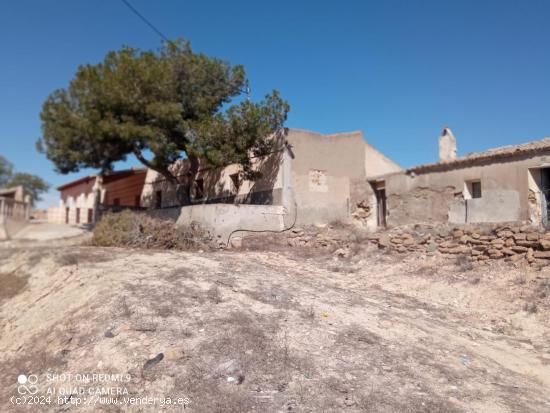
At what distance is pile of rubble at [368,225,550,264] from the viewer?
798 centimetres

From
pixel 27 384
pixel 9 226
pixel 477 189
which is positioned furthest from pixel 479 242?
pixel 9 226

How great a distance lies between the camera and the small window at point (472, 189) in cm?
1121

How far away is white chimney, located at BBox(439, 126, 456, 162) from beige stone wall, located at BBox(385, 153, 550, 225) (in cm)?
311

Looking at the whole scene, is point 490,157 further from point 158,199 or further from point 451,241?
point 158,199

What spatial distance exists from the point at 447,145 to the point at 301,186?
234 inches

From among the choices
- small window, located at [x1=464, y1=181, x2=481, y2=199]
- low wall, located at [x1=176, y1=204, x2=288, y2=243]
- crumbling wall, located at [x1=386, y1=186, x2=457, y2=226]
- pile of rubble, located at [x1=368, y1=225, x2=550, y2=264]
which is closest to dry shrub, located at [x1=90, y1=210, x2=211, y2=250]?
low wall, located at [x1=176, y1=204, x2=288, y2=243]

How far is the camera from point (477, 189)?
11242 mm

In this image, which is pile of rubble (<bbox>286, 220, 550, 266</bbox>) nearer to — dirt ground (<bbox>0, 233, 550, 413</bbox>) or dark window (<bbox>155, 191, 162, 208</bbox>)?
dirt ground (<bbox>0, 233, 550, 413</bbox>)

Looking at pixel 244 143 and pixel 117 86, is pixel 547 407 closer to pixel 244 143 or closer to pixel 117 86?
pixel 244 143

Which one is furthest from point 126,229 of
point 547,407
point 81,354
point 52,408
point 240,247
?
point 547,407

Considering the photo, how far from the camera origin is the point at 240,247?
11656 millimetres

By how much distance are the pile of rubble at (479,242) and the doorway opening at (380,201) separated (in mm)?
3207

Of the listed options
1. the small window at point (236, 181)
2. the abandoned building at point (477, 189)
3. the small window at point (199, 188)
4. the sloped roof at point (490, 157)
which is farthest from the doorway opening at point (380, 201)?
the small window at point (199, 188)

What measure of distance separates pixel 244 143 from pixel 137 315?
844cm
